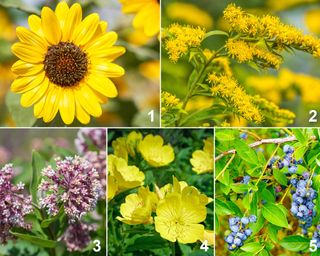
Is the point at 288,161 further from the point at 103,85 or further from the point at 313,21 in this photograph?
the point at 103,85

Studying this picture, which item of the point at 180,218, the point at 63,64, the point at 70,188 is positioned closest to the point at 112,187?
the point at 70,188

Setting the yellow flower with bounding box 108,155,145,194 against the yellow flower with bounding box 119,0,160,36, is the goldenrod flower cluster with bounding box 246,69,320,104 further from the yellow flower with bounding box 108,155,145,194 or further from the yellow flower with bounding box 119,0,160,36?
the yellow flower with bounding box 108,155,145,194

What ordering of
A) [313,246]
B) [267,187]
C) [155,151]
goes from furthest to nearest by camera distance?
[155,151], [313,246], [267,187]

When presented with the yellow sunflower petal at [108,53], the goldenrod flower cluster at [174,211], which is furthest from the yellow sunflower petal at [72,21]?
the goldenrod flower cluster at [174,211]

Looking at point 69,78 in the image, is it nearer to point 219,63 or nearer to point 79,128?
point 79,128

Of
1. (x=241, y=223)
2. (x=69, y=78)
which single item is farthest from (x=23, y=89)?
Result: (x=241, y=223)

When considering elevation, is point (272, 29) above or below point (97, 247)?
above

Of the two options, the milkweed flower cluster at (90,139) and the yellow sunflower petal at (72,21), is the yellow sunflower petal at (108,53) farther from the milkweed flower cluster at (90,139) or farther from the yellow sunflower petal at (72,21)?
the milkweed flower cluster at (90,139)

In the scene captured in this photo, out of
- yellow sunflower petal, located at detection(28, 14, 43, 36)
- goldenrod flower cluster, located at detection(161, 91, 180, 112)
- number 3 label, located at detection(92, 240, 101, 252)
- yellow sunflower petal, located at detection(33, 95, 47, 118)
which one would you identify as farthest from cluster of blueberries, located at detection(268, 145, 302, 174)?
yellow sunflower petal, located at detection(28, 14, 43, 36)
